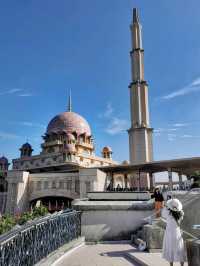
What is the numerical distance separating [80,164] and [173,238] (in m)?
43.3

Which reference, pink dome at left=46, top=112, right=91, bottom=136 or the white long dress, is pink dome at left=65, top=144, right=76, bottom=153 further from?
the white long dress

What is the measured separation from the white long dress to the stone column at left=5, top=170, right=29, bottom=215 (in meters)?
36.0

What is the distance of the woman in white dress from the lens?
4397 millimetres

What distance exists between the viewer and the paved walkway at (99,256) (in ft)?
17.8

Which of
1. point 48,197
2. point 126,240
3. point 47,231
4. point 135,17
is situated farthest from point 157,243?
point 135,17

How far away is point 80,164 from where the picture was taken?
156 ft

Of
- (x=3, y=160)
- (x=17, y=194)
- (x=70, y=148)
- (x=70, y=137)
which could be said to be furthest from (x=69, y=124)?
(x=17, y=194)

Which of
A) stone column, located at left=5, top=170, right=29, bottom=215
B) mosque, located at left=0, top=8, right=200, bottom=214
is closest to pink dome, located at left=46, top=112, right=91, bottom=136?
mosque, located at left=0, top=8, right=200, bottom=214

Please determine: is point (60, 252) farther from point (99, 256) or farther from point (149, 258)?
point (149, 258)

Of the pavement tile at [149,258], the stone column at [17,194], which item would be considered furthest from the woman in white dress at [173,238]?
the stone column at [17,194]

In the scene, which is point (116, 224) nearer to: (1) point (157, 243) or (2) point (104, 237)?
(2) point (104, 237)

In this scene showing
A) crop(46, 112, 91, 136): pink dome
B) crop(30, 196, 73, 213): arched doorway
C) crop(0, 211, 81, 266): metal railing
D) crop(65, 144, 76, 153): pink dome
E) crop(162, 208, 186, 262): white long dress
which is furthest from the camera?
crop(46, 112, 91, 136): pink dome

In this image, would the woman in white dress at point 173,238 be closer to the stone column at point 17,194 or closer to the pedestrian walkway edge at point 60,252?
the pedestrian walkway edge at point 60,252

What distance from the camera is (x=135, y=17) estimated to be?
51562 millimetres
